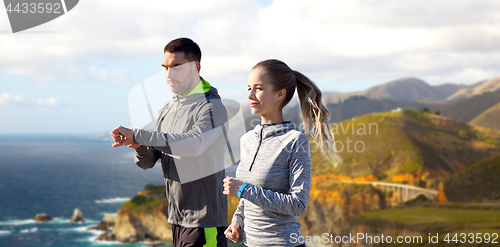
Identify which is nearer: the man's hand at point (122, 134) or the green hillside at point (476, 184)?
the man's hand at point (122, 134)

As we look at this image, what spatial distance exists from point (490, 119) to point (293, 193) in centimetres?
8358

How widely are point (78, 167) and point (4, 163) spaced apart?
3005cm

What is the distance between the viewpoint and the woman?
85.5 inches

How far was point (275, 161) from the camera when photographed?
227 centimetres

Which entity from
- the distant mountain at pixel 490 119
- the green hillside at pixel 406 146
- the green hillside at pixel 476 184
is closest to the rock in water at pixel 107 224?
the green hillside at pixel 406 146

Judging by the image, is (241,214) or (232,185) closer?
(232,185)

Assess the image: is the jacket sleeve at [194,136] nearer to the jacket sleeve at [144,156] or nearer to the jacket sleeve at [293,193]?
the jacket sleeve at [144,156]

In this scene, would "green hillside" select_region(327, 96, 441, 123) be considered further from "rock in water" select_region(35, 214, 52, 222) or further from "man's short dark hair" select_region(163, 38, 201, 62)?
"man's short dark hair" select_region(163, 38, 201, 62)

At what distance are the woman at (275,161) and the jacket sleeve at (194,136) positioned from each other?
0.40m

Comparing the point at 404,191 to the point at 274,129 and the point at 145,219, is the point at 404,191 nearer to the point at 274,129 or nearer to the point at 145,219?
the point at 145,219

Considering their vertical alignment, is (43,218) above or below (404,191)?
below

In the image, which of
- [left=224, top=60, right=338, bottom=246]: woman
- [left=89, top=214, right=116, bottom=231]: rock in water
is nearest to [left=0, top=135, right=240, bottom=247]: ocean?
[left=89, top=214, right=116, bottom=231]: rock in water

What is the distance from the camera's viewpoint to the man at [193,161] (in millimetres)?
2930

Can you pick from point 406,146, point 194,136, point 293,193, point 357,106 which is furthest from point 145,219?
point 293,193
